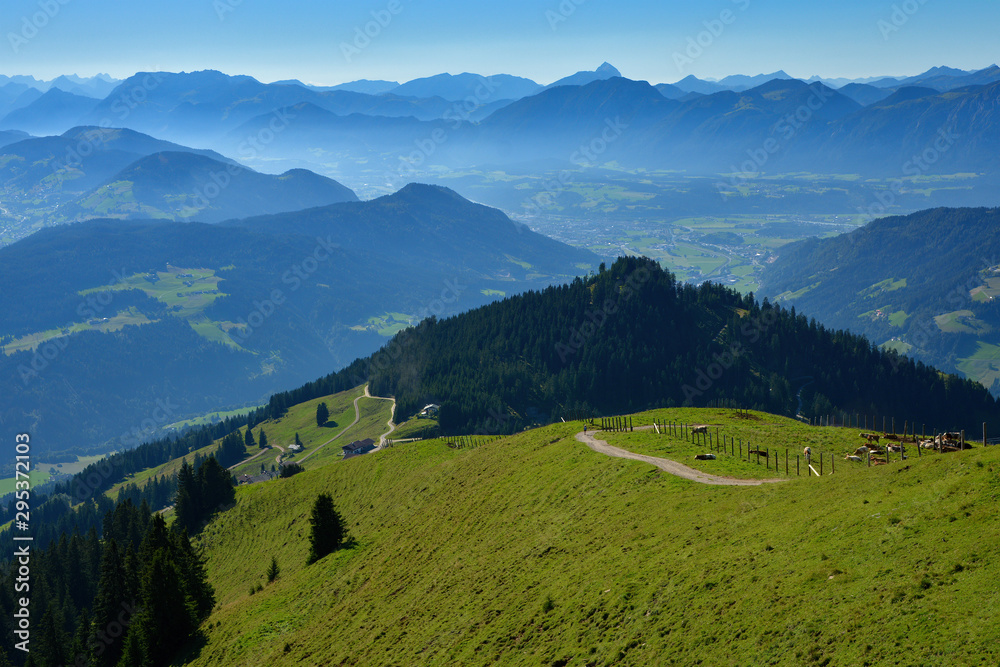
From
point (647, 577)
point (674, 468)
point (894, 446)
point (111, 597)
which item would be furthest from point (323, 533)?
point (894, 446)

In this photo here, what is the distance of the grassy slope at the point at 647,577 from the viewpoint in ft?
95.1

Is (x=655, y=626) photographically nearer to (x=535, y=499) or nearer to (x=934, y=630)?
(x=934, y=630)

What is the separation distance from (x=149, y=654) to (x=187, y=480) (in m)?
Answer: 57.4

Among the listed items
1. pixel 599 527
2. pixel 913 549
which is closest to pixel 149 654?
pixel 599 527

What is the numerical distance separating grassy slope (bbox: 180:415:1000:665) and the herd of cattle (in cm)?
1339

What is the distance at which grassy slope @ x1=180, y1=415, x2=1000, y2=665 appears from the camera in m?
29.0

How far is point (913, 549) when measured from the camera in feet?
105

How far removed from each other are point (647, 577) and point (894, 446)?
36310 millimetres

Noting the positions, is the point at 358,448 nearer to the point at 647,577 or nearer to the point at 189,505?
the point at 189,505

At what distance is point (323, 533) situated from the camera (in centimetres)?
8094

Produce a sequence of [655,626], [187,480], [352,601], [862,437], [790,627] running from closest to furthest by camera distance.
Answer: [790,627]
[655,626]
[352,601]
[862,437]
[187,480]

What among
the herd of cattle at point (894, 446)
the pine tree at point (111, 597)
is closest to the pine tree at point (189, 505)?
the pine tree at point (111, 597)

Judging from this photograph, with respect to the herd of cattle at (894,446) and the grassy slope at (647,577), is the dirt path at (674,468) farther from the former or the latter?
the herd of cattle at (894,446)

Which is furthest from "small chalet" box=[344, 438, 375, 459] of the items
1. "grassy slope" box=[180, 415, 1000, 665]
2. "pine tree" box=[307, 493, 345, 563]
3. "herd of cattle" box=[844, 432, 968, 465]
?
"herd of cattle" box=[844, 432, 968, 465]
